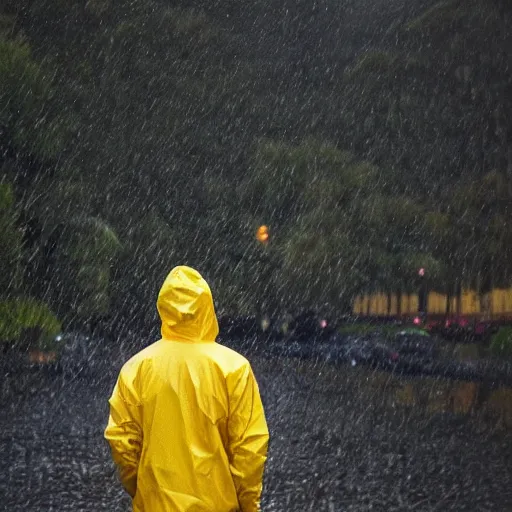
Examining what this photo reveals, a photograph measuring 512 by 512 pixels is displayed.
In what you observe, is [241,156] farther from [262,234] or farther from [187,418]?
[187,418]

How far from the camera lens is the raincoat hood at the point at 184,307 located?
2.51 m

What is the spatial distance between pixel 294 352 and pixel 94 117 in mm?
6322

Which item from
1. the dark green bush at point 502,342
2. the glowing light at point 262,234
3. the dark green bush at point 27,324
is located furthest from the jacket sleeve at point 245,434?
the glowing light at point 262,234

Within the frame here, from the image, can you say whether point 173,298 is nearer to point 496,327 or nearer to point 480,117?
point 496,327

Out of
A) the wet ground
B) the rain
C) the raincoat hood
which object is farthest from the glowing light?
the raincoat hood

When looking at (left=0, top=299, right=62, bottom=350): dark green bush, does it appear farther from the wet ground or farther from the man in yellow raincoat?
the man in yellow raincoat

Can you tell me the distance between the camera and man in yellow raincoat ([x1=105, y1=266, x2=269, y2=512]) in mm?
2479

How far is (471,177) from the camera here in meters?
18.3

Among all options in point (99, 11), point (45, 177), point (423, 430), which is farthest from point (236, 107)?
point (423, 430)

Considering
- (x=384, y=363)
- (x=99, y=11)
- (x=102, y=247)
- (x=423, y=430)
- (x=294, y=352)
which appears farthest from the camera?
(x=99, y=11)

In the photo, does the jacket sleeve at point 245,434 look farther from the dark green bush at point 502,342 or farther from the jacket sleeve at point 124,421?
the dark green bush at point 502,342

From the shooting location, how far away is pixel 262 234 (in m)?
20.7

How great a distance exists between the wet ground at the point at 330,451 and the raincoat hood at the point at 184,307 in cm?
309

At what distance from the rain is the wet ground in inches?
3.7
